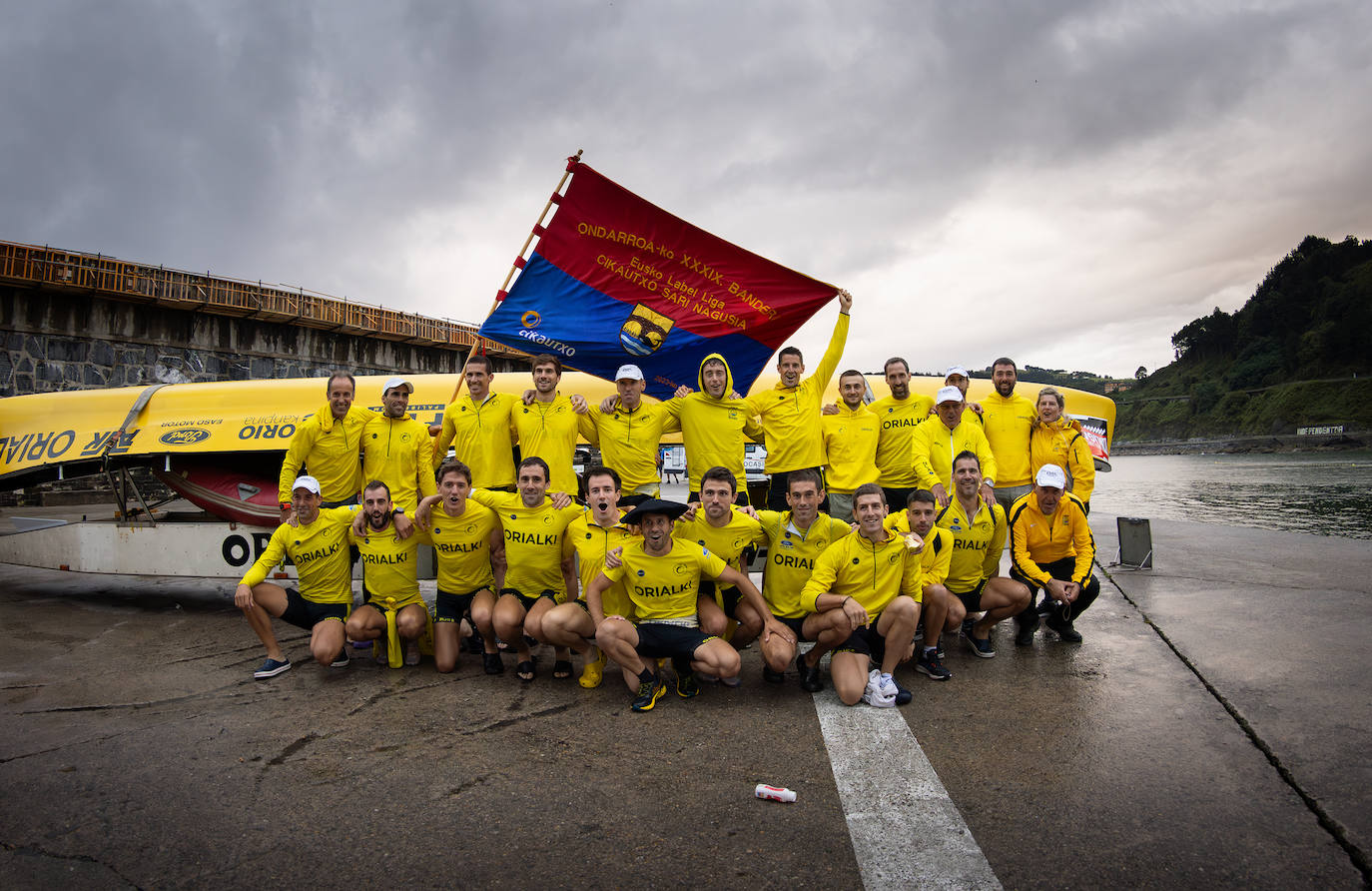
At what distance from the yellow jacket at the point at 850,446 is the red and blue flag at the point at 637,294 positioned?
1371 mm

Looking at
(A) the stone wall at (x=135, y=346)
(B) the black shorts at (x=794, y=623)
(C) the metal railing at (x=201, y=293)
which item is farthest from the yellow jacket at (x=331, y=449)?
(A) the stone wall at (x=135, y=346)

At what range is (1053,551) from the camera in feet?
16.1

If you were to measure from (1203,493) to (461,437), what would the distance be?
27.6 metres

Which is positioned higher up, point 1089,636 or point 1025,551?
point 1025,551

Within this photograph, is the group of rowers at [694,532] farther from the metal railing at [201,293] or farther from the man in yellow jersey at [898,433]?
the metal railing at [201,293]

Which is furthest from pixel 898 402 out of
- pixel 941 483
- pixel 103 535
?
Result: pixel 103 535

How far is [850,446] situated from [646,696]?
2.45 m

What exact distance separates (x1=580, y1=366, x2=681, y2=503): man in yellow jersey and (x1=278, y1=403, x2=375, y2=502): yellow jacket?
1.90 metres

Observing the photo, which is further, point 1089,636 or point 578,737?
point 1089,636

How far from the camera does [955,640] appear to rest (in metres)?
5.05

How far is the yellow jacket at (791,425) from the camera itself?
521 cm

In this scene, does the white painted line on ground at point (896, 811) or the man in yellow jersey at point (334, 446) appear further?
the man in yellow jersey at point (334, 446)

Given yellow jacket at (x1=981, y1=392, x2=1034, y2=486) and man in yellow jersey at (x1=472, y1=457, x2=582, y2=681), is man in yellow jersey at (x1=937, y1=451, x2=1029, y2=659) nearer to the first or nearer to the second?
yellow jacket at (x1=981, y1=392, x2=1034, y2=486)

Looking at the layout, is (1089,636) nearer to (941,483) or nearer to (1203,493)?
(941,483)
